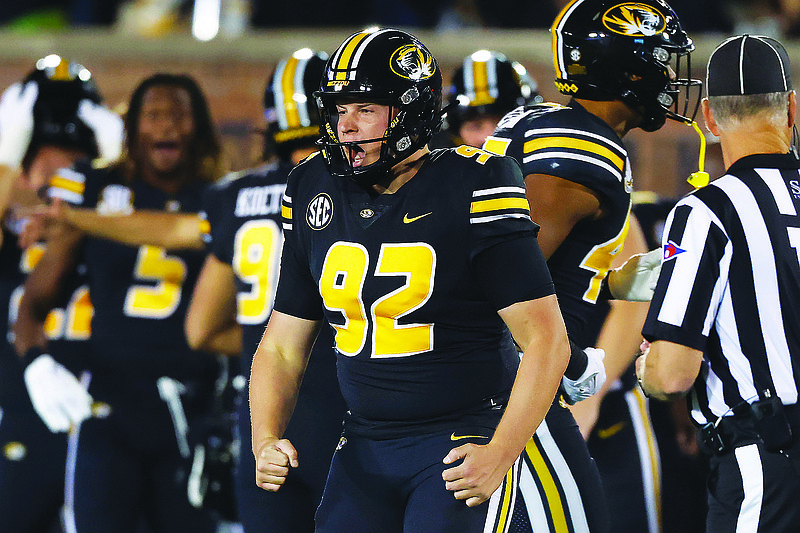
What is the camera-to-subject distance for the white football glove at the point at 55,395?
471 centimetres

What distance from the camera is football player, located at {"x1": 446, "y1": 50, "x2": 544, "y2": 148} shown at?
15.2 ft

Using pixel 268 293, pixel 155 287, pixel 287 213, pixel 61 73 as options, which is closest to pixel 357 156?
pixel 287 213

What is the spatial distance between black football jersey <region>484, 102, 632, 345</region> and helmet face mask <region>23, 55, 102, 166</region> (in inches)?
110

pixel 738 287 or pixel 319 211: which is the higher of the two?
pixel 319 211

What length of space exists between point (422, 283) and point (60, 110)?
3367mm

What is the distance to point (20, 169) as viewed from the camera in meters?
5.34

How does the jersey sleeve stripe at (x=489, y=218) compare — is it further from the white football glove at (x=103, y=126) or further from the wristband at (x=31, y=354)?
the white football glove at (x=103, y=126)

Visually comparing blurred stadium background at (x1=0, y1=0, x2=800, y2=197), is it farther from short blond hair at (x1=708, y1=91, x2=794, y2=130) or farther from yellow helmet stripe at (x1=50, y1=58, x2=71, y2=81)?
short blond hair at (x1=708, y1=91, x2=794, y2=130)

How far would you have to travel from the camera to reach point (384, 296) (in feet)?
8.27

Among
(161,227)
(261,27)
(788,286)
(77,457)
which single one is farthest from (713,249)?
(261,27)

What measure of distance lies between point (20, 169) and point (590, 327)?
110 inches

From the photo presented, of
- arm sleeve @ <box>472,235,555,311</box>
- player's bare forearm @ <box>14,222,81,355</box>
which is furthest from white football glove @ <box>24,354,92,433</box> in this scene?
arm sleeve @ <box>472,235,555,311</box>

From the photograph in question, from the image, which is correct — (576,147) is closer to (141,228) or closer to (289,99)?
(289,99)

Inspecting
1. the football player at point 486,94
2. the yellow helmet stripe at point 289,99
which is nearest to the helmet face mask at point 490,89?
the football player at point 486,94
